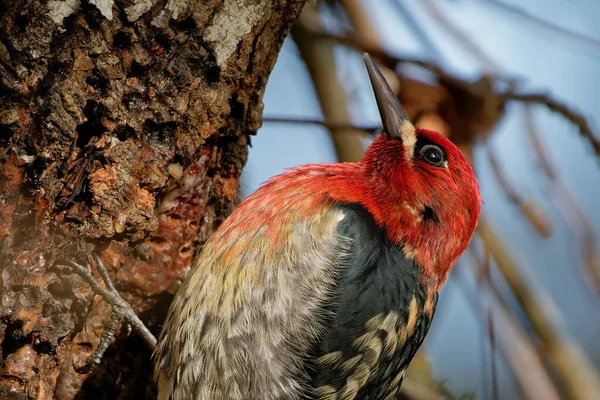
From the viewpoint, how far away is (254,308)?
2338mm

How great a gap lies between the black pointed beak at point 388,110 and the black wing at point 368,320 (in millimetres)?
439

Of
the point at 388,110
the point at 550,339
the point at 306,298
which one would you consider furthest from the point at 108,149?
the point at 550,339

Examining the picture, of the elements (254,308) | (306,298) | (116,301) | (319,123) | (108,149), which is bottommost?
(116,301)

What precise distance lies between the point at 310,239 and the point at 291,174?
0.34m

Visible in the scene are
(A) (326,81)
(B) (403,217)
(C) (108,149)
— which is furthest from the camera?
(A) (326,81)

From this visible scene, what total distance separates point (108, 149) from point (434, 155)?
53.0 inches

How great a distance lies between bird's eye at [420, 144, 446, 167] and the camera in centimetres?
277

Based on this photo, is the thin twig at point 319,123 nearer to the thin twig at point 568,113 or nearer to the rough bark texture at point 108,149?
the rough bark texture at point 108,149

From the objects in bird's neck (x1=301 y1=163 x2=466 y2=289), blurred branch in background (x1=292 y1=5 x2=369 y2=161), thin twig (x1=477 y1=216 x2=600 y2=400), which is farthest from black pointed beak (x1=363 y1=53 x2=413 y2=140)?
thin twig (x1=477 y1=216 x2=600 y2=400)

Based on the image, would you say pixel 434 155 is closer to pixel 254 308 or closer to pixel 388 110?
pixel 388 110

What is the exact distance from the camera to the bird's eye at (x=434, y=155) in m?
2.77

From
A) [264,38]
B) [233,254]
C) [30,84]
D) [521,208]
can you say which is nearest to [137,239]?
[233,254]

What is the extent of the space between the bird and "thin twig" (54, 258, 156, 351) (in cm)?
8

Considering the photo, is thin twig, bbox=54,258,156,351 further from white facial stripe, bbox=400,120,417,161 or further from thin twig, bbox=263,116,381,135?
white facial stripe, bbox=400,120,417,161
